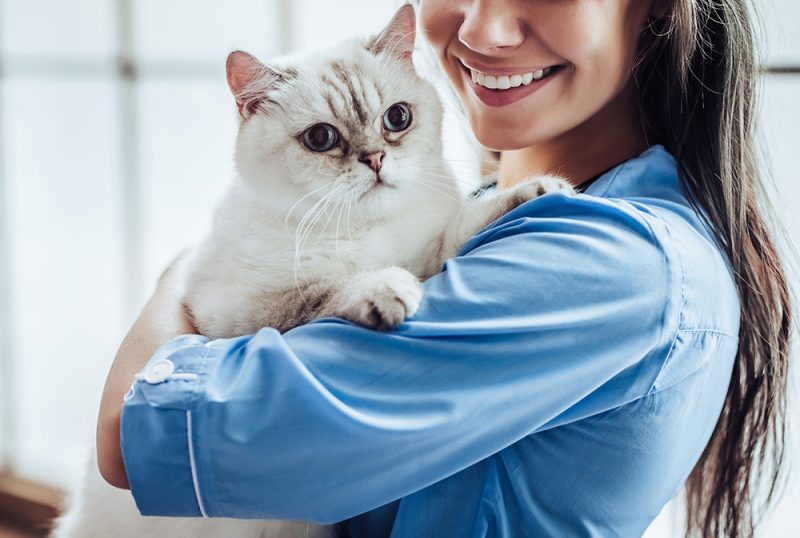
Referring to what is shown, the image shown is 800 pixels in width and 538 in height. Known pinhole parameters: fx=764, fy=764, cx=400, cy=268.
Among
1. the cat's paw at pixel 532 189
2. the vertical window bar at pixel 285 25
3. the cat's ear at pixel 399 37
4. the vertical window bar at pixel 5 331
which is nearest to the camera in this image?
the cat's paw at pixel 532 189

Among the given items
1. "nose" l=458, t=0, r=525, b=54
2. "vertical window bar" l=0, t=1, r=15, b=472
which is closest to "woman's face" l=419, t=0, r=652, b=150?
"nose" l=458, t=0, r=525, b=54

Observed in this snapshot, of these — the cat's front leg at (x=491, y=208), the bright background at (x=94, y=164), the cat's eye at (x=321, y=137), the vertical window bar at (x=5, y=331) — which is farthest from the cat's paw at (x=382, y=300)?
the vertical window bar at (x=5, y=331)

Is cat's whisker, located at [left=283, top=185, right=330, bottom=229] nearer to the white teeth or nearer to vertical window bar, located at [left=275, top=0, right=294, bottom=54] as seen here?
the white teeth

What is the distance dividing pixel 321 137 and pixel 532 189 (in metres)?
Result: 0.38

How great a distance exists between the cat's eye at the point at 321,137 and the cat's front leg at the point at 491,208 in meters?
0.26

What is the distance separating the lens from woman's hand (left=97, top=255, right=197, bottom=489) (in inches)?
42.4

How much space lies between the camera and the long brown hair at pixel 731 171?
124cm

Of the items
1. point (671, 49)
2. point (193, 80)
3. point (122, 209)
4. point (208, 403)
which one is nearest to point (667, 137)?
point (671, 49)

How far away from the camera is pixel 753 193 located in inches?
53.1

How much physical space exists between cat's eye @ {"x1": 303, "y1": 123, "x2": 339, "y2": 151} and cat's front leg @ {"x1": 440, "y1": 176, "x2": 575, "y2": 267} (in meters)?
0.26

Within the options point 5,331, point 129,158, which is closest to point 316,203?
point 129,158

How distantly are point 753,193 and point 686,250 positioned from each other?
38cm

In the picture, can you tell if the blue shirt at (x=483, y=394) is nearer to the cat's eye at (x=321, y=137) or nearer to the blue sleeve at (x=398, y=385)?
the blue sleeve at (x=398, y=385)

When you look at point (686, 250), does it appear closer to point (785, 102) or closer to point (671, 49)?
point (671, 49)
